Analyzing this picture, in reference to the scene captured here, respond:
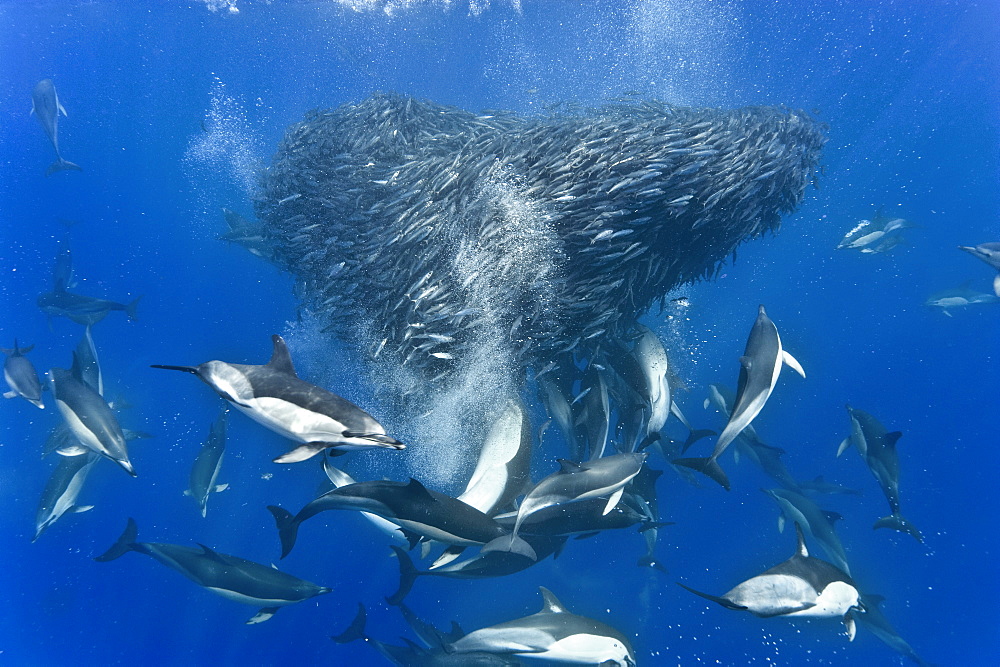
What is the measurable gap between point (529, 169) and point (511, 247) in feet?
3.55

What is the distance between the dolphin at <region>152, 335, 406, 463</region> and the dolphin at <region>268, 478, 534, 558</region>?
5.69 feet

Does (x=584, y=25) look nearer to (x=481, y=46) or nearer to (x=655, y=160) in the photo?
(x=481, y=46)

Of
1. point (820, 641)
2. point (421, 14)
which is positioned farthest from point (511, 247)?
point (820, 641)

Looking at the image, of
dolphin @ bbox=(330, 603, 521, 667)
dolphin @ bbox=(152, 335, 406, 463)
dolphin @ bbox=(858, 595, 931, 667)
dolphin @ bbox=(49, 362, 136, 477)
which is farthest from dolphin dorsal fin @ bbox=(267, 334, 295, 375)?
dolphin @ bbox=(858, 595, 931, 667)

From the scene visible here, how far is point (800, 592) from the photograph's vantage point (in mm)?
4617

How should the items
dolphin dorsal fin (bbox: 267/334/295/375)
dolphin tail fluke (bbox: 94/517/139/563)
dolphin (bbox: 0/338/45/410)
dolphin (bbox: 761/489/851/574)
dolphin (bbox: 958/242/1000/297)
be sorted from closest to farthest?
dolphin dorsal fin (bbox: 267/334/295/375)
dolphin (bbox: 0/338/45/410)
dolphin tail fluke (bbox: 94/517/139/563)
dolphin (bbox: 761/489/851/574)
dolphin (bbox: 958/242/1000/297)

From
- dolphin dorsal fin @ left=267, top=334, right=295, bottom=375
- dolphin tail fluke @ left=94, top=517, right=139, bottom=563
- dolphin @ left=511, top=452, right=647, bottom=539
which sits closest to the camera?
dolphin dorsal fin @ left=267, top=334, right=295, bottom=375

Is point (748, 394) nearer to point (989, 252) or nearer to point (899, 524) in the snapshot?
point (899, 524)

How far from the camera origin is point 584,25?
20.2 meters

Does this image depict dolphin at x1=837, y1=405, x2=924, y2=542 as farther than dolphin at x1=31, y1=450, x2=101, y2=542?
No

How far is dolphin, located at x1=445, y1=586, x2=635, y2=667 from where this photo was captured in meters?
5.94

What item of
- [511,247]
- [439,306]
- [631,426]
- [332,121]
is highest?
[332,121]

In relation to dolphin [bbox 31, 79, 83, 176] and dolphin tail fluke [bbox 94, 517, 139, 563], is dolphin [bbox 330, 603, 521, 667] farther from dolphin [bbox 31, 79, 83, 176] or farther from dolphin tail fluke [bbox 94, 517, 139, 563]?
dolphin [bbox 31, 79, 83, 176]

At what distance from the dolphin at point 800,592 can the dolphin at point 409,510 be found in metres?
2.15
